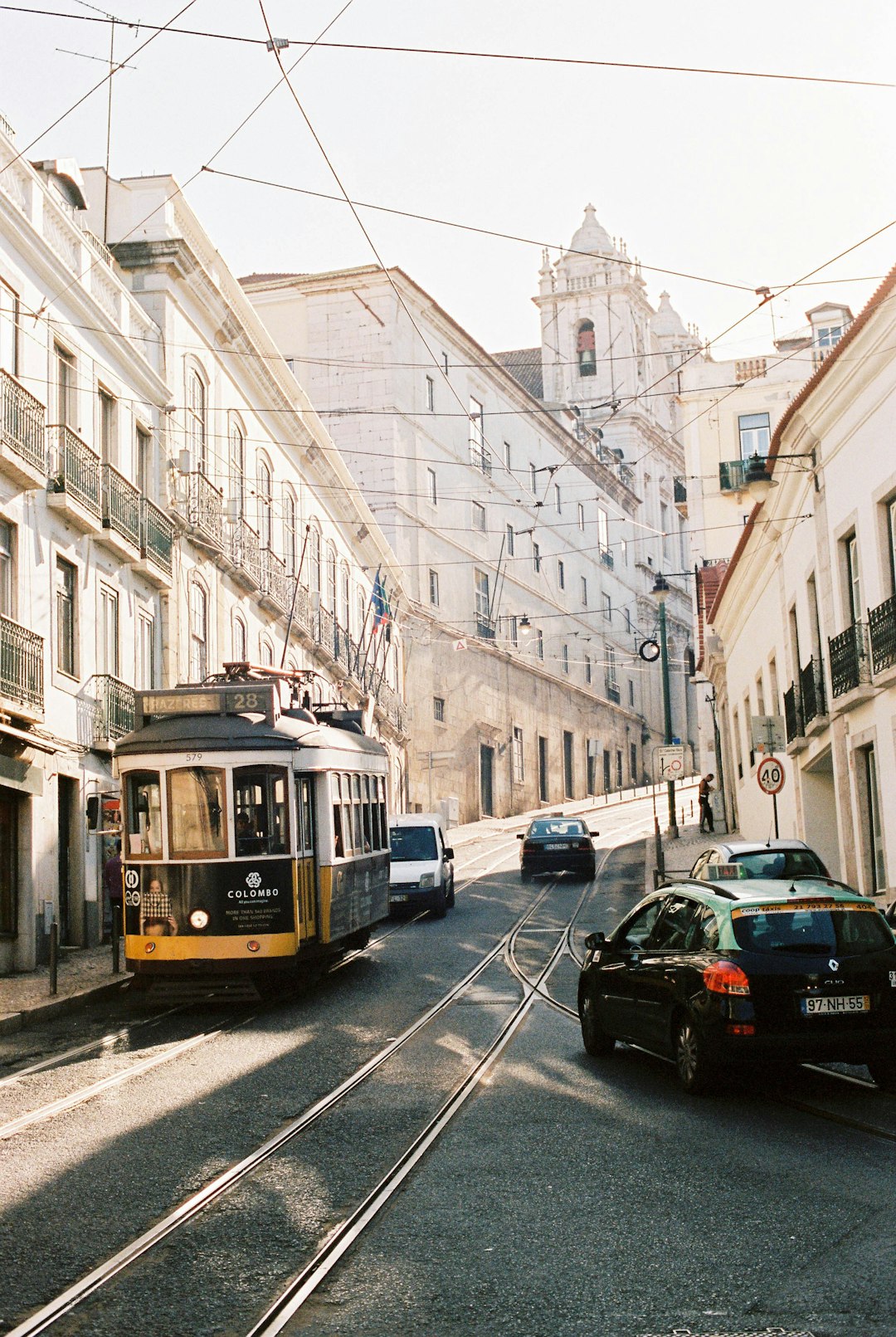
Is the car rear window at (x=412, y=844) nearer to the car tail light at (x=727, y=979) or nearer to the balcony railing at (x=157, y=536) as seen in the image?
the balcony railing at (x=157, y=536)

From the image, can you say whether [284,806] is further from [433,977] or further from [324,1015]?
[433,977]

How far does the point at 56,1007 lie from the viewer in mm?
15914

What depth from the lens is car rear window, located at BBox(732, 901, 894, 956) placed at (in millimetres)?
10039

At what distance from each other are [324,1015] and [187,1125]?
5.99m

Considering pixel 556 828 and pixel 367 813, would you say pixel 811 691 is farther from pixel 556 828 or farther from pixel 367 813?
pixel 556 828

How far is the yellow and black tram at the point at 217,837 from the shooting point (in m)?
16.0

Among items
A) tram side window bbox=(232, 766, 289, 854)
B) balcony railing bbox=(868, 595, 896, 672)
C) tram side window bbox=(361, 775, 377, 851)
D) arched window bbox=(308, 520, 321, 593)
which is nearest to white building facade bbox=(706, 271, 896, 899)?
balcony railing bbox=(868, 595, 896, 672)

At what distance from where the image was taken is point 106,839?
2589cm

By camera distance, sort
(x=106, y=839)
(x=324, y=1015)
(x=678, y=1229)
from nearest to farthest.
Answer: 1. (x=678, y=1229)
2. (x=324, y=1015)
3. (x=106, y=839)

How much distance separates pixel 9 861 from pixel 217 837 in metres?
6.97

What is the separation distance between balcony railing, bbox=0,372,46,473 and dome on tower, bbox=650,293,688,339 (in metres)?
75.9

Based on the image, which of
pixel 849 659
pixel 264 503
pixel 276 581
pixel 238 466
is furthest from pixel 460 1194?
pixel 264 503

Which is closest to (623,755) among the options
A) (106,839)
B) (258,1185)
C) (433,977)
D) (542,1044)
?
(106,839)

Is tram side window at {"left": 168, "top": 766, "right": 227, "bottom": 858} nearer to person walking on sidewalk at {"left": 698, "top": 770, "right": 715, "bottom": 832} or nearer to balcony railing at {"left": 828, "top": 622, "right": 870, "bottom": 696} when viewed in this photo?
balcony railing at {"left": 828, "top": 622, "right": 870, "bottom": 696}
